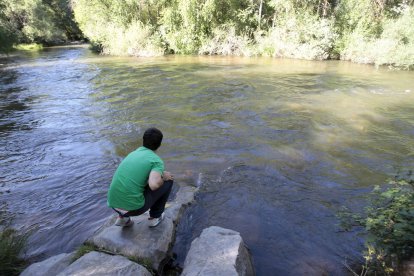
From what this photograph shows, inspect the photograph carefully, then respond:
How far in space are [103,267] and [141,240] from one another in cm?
61

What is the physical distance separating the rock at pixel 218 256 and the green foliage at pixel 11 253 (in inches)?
80.8

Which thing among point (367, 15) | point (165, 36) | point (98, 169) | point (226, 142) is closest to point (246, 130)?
point (226, 142)

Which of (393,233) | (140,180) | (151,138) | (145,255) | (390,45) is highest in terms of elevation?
(390,45)

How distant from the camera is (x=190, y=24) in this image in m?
25.8

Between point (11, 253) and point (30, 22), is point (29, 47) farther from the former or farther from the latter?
point (11, 253)

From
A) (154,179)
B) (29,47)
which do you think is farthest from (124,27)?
(154,179)

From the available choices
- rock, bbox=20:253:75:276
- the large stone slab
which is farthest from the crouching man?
rock, bbox=20:253:75:276

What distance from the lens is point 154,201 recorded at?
4160mm

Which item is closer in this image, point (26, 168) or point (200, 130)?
point (26, 168)

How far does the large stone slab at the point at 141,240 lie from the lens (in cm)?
388

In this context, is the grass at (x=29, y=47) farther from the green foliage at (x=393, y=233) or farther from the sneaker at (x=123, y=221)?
the green foliage at (x=393, y=233)

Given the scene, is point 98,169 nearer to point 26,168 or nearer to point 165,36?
point 26,168

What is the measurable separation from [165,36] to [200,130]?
1933 cm

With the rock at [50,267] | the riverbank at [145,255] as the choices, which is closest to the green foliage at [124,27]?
the riverbank at [145,255]
